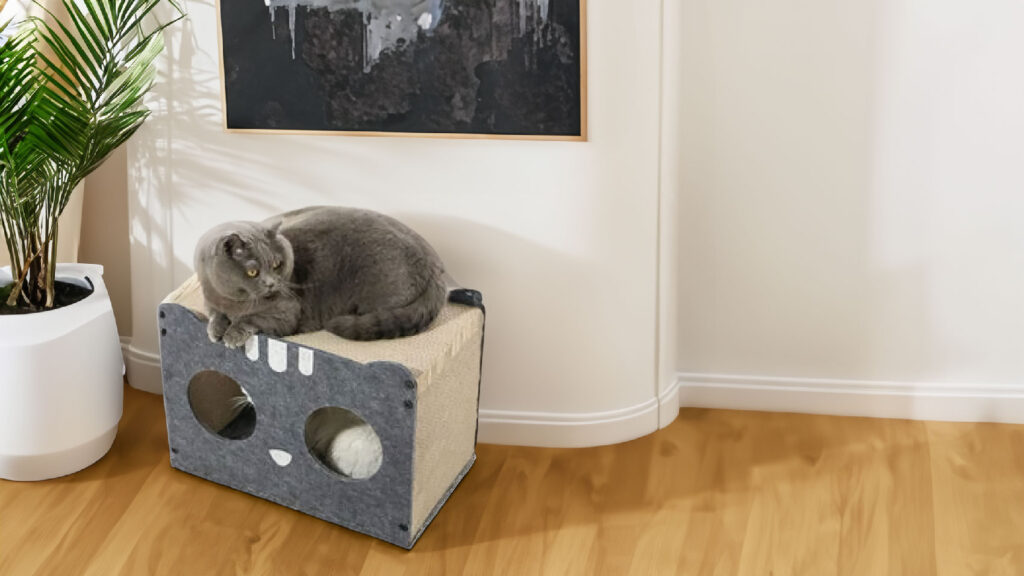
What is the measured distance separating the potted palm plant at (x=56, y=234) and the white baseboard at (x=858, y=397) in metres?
1.38

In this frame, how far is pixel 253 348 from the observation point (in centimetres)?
214

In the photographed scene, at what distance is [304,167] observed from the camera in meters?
2.45

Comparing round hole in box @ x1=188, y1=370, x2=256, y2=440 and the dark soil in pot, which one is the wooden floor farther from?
the dark soil in pot

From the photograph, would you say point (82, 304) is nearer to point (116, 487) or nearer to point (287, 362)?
point (116, 487)

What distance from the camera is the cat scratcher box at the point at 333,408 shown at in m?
2.05

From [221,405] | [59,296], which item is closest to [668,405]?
[221,405]

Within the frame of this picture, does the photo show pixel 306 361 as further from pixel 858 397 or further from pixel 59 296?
pixel 858 397

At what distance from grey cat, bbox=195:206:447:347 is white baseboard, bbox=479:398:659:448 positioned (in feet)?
1.41

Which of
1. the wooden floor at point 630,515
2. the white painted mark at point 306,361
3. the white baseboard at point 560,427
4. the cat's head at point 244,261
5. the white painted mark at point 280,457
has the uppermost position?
the cat's head at point 244,261

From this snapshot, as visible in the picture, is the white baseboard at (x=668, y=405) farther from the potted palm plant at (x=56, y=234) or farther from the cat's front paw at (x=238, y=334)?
the potted palm plant at (x=56, y=234)

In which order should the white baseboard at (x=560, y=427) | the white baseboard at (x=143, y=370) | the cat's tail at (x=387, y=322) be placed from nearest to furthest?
the cat's tail at (x=387, y=322) → the white baseboard at (x=560, y=427) → the white baseboard at (x=143, y=370)

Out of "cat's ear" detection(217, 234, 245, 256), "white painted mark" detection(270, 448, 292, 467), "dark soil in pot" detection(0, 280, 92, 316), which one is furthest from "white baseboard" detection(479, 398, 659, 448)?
"dark soil in pot" detection(0, 280, 92, 316)

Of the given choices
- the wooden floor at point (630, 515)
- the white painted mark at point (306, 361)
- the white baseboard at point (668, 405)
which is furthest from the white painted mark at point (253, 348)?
the white baseboard at point (668, 405)

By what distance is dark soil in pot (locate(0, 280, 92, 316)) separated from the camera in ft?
7.70
